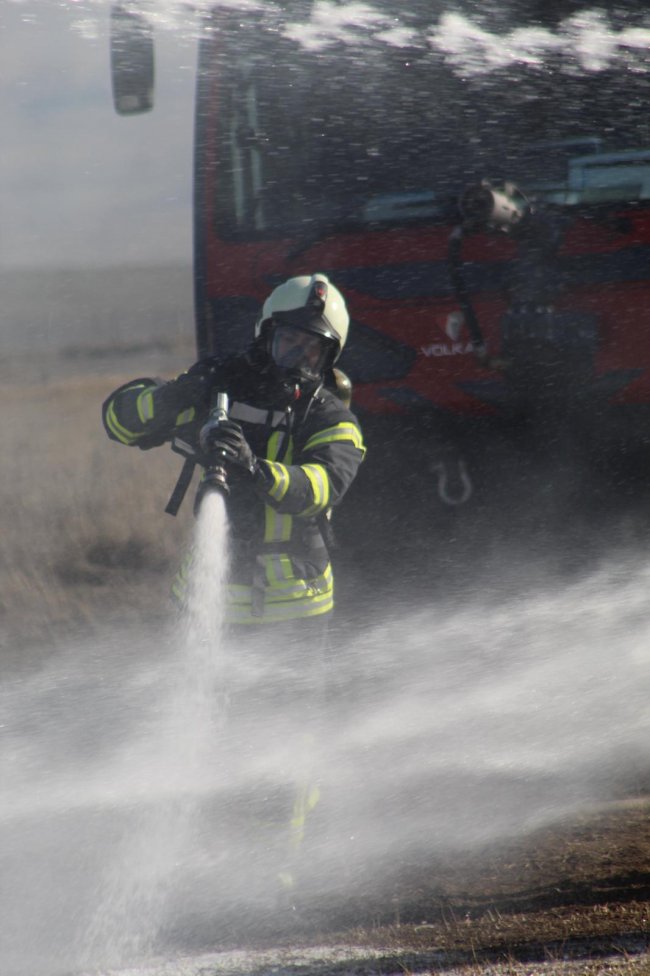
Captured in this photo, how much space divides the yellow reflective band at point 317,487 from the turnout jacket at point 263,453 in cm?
1

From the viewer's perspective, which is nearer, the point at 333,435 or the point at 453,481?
the point at 333,435

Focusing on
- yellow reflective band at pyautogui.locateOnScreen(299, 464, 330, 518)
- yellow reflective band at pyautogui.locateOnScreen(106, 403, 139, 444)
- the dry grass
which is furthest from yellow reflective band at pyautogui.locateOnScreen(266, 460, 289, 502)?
the dry grass

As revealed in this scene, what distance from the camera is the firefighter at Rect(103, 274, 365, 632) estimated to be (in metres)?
3.33

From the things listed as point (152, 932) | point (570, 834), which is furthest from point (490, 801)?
point (152, 932)

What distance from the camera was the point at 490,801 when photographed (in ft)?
11.8

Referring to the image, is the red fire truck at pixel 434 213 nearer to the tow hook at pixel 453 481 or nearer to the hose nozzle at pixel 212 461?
the tow hook at pixel 453 481

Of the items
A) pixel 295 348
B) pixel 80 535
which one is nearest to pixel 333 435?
pixel 295 348

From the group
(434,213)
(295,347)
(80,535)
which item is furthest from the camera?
(80,535)

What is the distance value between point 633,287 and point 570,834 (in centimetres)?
225

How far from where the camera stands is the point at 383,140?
4895 mm

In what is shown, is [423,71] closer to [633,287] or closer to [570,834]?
[633,287]

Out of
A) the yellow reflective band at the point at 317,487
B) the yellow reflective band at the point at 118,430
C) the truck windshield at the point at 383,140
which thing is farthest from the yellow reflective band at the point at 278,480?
the truck windshield at the point at 383,140

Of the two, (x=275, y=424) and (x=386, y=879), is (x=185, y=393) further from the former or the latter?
(x=386, y=879)

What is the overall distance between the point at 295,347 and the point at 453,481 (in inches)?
71.3
